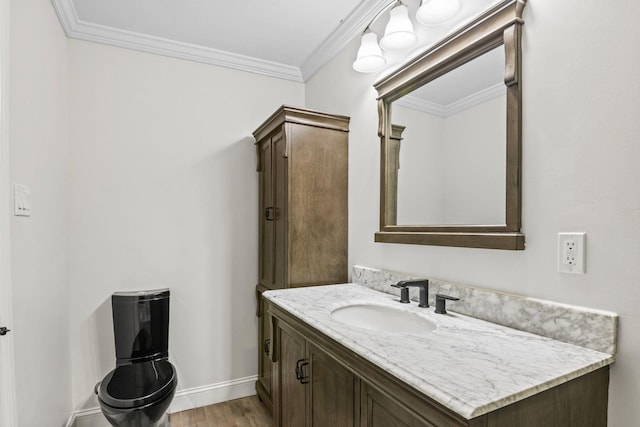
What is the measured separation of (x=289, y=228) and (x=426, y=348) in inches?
46.5

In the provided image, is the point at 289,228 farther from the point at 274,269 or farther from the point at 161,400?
the point at 161,400

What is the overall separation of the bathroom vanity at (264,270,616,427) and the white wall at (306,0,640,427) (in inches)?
3.3

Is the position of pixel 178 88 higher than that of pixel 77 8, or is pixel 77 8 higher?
pixel 77 8

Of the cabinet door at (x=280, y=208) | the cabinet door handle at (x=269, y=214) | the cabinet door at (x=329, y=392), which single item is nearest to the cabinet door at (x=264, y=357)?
the cabinet door at (x=280, y=208)

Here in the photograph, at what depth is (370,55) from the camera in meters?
1.74

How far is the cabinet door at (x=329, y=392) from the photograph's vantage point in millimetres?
1085

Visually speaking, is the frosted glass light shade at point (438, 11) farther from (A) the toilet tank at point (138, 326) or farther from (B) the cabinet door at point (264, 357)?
(A) the toilet tank at point (138, 326)

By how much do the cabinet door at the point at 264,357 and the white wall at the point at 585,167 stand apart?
5.04ft

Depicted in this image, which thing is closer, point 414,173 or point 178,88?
point 414,173

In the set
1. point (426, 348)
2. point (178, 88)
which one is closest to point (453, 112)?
point (426, 348)

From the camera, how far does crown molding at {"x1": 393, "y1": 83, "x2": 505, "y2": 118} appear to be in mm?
1275

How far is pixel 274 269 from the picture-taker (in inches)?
88.5

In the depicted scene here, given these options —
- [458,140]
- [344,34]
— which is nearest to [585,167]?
[458,140]

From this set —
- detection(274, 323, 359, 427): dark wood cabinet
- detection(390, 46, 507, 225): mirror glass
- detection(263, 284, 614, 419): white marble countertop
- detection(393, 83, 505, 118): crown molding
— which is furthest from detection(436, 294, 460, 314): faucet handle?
detection(393, 83, 505, 118): crown molding
